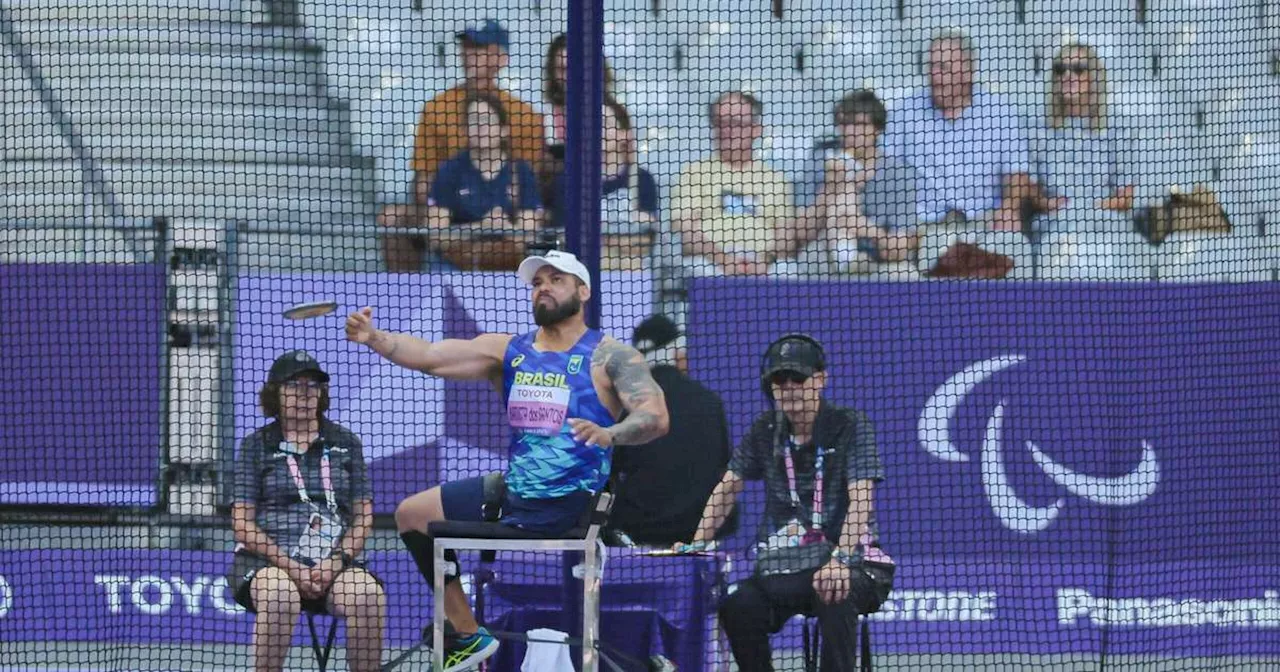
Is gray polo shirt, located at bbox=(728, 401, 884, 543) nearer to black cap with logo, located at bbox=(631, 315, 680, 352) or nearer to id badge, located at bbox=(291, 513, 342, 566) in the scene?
black cap with logo, located at bbox=(631, 315, 680, 352)

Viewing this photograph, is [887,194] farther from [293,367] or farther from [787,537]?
[293,367]

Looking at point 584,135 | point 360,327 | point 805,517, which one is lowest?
point 805,517

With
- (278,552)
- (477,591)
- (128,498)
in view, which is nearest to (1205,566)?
(477,591)

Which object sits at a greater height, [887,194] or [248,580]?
[887,194]

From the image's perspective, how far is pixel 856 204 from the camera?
9797mm

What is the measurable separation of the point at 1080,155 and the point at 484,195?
314 centimetres

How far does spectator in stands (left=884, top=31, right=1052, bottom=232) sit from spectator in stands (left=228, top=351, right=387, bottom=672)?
3315 mm

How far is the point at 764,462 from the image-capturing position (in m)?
7.84

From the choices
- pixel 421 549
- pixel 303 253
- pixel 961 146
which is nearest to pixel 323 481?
pixel 421 549

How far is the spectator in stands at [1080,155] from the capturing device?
10023 millimetres

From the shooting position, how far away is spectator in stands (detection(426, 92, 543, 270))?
365 inches

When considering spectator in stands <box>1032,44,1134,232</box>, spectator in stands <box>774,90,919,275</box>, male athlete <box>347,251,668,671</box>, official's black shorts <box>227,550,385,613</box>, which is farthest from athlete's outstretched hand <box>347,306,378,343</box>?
spectator in stands <box>1032,44,1134,232</box>

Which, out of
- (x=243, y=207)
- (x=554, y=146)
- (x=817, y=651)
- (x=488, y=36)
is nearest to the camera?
(x=817, y=651)

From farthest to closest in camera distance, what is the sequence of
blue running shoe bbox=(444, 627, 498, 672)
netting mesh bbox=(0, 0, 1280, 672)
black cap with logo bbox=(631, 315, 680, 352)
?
1. black cap with logo bbox=(631, 315, 680, 352)
2. netting mesh bbox=(0, 0, 1280, 672)
3. blue running shoe bbox=(444, 627, 498, 672)
